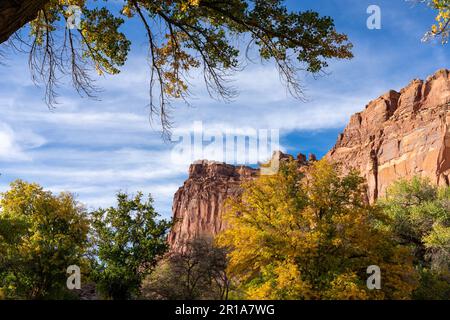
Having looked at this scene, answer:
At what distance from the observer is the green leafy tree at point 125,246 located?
102ft

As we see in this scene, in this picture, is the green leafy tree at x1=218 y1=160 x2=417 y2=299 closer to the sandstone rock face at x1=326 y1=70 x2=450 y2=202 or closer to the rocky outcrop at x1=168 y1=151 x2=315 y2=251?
the sandstone rock face at x1=326 y1=70 x2=450 y2=202

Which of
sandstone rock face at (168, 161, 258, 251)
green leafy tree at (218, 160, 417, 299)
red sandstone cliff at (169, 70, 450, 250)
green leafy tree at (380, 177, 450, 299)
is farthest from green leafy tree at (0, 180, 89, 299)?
sandstone rock face at (168, 161, 258, 251)

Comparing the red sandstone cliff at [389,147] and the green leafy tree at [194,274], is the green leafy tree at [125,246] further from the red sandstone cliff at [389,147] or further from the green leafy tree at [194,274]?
the red sandstone cliff at [389,147]

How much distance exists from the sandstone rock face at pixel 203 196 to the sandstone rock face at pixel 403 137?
37925mm

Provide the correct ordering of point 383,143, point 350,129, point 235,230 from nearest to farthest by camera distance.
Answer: point 235,230 < point 383,143 < point 350,129

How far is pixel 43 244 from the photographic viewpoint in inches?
1129

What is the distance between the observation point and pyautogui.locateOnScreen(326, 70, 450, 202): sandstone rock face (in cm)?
9525

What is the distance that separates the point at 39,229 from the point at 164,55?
73.2ft

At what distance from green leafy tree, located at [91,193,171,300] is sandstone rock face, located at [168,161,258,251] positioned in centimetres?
10403

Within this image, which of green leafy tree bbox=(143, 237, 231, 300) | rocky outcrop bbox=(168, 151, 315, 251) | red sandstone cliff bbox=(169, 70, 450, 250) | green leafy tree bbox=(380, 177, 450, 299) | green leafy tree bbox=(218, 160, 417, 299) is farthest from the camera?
rocky outcrop bbox=(168, 151, 315, 251)

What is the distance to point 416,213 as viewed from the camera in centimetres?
3644

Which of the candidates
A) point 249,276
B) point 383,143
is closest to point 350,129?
point 383,143

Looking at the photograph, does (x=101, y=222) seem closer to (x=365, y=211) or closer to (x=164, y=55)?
(x=365, y=211)

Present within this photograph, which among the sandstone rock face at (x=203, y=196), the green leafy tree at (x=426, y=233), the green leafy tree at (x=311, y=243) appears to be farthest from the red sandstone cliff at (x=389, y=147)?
the green leafy tree at (x=311, y=243)
